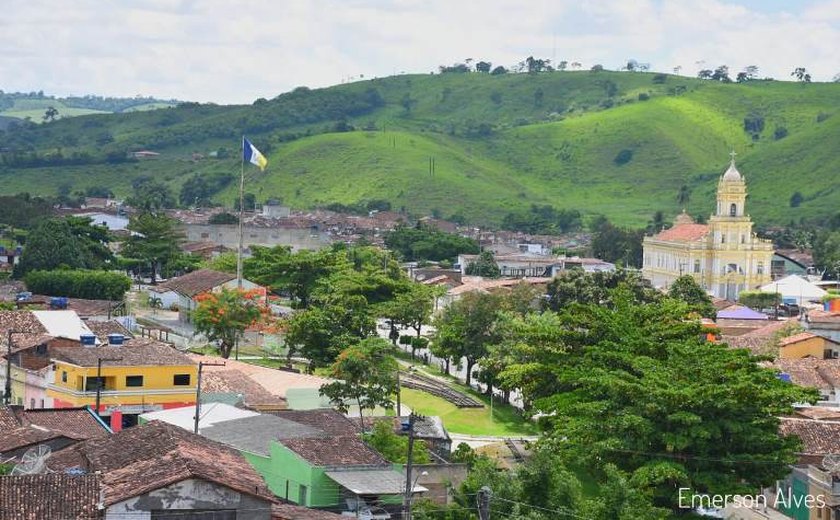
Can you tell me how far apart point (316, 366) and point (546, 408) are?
17.1 metres

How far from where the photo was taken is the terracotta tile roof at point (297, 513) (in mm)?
27000

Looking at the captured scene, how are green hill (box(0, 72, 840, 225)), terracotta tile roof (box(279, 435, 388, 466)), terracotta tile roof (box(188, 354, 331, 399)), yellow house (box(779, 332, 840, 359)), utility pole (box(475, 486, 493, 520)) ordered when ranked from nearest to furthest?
utility pole (box(475, 486, 493, 520)) → terracotta tile roof (box(279, 435, 388, 466)) → terracotta tile roof (box(188, 354, 331, 399)) → yellow house (box(779, 332, 840, 359)) → green hill (box(0, 72, 840, 225))

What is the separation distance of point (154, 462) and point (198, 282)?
48678mm

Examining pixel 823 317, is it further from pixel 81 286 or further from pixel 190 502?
pixel 190 502

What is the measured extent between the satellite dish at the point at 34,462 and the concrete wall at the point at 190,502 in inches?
78.5

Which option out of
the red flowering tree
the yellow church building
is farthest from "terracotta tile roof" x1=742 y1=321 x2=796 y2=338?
the yellow church building

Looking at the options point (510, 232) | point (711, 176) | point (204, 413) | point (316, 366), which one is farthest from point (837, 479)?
point (711, 176)

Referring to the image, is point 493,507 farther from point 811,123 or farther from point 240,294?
point 811,123

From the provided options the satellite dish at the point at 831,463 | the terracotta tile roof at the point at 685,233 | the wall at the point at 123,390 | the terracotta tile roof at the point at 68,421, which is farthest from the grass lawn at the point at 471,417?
the terracotta tile roof at the point at 685,233

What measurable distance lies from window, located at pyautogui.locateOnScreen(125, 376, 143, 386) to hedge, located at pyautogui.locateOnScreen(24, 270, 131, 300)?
3071 cm

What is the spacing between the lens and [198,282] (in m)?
75.2

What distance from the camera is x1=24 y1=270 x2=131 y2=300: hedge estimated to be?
74750mm

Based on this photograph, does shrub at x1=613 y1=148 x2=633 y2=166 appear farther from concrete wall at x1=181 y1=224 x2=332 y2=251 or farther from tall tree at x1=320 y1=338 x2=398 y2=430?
tall tree at x1=320 y1=338 x2=398 y2=430

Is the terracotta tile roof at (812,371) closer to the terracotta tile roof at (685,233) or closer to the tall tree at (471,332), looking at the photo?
the tall tree at (471,332)
